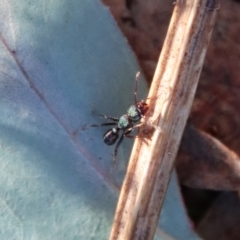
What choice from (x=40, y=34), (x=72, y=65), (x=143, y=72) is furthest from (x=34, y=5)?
(x=143, y=72)

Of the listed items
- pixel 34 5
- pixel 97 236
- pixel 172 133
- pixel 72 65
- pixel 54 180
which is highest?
pixel 34 5

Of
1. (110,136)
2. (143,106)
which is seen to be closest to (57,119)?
(110,136)

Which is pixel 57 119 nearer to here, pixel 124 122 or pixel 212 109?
pixel 124 122

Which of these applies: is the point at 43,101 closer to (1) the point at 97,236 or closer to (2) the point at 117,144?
(2) the point at 117,144

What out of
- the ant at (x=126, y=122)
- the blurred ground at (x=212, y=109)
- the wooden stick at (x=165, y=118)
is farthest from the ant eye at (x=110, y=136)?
the blurred ground at (x=212, y=109)

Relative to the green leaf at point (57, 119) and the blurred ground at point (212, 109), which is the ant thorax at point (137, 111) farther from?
the blurred ground at point (212, 109)

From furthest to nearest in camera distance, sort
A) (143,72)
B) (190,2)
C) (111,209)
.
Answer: (143,72), (111,209), (190,2)
